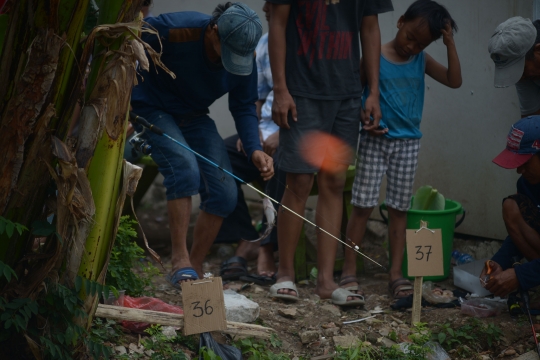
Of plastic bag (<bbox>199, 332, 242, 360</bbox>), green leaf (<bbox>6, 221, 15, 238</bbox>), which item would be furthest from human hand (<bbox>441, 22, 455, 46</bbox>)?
green leaf (<bbox>6, 221, 15, 238</bbox>)

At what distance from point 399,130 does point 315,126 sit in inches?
23.8

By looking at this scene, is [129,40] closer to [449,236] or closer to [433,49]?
[449,236]

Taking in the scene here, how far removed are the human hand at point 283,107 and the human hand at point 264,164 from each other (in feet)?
0.74

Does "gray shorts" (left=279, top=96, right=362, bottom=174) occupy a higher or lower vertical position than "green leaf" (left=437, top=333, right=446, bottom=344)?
higher

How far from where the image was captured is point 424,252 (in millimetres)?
3689

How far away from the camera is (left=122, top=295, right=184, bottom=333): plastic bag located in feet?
10.8

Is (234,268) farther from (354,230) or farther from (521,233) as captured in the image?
(521,233)

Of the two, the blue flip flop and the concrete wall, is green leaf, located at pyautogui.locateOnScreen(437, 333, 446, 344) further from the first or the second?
the concrete wall

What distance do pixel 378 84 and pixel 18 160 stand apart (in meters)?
2.41

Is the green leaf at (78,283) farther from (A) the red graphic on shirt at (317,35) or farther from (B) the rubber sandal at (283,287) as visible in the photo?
(A) the red graphic on shirt at (317,35)

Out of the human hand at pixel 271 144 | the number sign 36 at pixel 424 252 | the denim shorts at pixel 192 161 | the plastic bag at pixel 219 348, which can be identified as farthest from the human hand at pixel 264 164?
the plastic bag at pixel 219 348

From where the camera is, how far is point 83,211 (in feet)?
8.43

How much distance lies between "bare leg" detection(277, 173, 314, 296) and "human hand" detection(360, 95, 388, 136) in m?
0.49

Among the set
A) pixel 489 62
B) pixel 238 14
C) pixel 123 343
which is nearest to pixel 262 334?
pixel 123 343
